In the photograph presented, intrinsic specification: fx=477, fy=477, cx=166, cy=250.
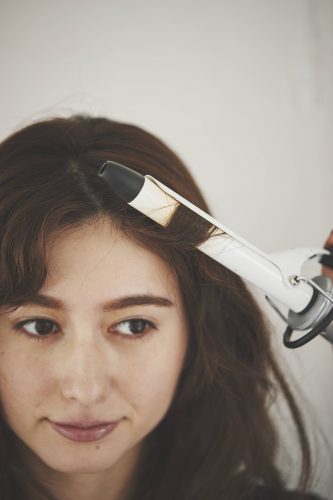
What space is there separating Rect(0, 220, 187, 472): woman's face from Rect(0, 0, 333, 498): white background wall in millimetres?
374

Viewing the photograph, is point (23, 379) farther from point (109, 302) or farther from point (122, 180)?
point (122, 180)

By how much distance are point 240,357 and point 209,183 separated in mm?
346

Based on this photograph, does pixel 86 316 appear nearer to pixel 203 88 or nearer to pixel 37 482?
pixel 37 482

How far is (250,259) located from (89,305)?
200 mm

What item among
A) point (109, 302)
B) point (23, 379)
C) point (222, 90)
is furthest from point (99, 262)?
point (222, 90)

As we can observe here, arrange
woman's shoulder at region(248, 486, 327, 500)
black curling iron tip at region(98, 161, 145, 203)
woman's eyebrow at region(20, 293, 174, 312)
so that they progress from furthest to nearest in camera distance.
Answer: woman's shoulder at region(248, 486, 327, 500) < woman's eyebrow at region(20, 293, 174, 312) < black curling iron tip at region(98, 161, 145, 203)

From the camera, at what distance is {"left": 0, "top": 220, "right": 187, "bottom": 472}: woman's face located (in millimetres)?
577

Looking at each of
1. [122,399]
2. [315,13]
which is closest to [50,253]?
[122,399]

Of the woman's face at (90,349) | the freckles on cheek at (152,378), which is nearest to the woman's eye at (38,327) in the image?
the woman's face at (90,349)

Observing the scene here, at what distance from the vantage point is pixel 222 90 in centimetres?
93

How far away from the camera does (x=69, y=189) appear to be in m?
0.61

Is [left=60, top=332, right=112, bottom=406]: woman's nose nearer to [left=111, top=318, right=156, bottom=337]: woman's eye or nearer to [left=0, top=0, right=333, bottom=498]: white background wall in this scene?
[left=111, top=318, right=156, bottom=337]: woman's eye

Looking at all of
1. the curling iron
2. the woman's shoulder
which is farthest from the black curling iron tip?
the woman's shoulder

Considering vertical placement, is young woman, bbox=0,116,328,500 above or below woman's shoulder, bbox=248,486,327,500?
above
